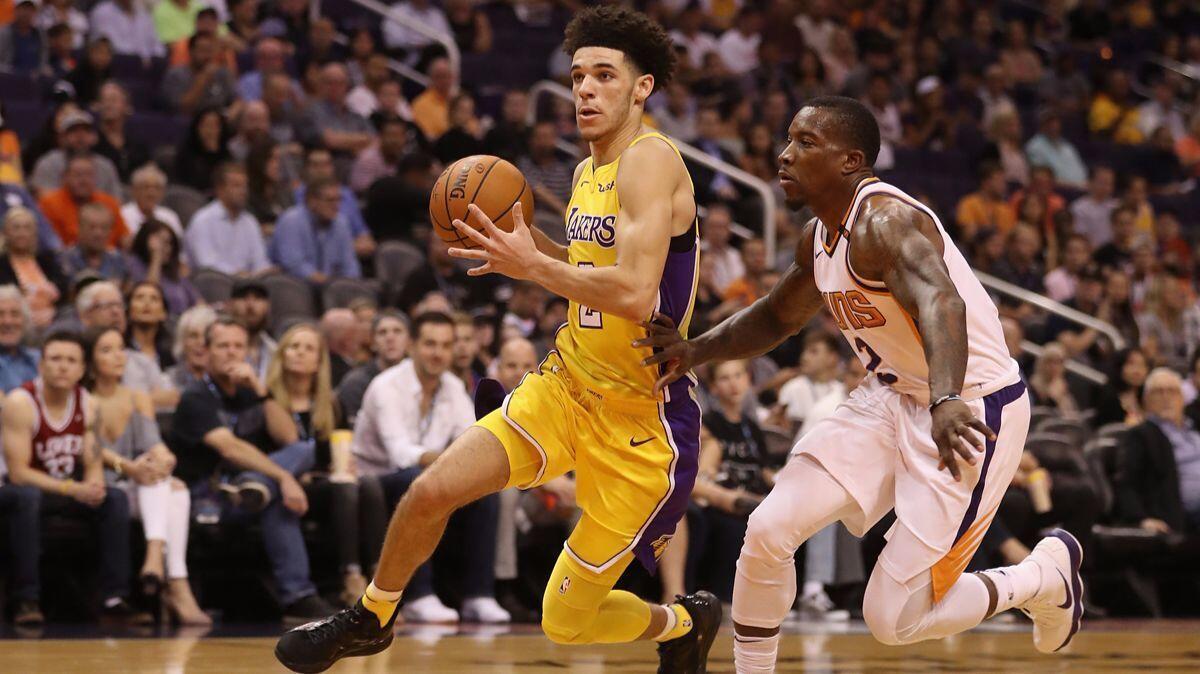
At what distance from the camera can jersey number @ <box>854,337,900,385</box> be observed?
4629mm

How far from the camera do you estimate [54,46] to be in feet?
37.7

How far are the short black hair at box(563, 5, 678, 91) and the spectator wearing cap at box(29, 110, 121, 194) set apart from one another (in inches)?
235

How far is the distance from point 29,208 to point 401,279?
231 centimetres

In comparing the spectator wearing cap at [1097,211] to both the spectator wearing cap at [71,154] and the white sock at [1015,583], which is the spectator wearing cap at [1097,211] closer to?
the spectator wearing cap at [71,154]

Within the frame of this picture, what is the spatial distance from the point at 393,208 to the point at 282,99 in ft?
4.40

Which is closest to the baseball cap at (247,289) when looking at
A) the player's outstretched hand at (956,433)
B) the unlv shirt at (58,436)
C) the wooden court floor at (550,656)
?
the unlv shirt at (58,436)

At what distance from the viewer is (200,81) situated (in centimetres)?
1149

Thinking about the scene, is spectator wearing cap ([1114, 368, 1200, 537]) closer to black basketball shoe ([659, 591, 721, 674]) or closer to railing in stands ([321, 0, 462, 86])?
black basketball shoe ([659, 591, 721, 674])

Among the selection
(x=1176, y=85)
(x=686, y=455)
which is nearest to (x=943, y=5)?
(x=1176, y=85)

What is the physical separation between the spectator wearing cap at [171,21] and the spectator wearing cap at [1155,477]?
24.4 ft

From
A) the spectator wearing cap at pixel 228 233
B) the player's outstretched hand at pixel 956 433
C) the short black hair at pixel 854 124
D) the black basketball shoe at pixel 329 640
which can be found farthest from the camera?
the spectator wearing cap at pixel 228 233

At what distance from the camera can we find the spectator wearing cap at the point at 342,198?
35.1 feet

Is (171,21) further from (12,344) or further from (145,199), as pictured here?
(12,344)

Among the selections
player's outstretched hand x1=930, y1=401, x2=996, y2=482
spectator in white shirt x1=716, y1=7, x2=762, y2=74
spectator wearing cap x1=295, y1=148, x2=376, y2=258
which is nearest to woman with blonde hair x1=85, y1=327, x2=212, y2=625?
spectator wearing cap x1=295, y1=148, x2=376, y2=258
